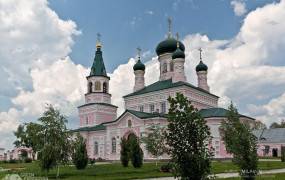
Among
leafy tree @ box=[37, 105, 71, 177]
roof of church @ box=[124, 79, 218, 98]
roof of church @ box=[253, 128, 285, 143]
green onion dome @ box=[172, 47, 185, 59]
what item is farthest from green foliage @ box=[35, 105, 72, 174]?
roof of church @ box=[253, 128, 285, 143]

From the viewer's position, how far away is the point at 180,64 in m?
54.9

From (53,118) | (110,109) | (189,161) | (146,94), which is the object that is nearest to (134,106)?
(146,94)

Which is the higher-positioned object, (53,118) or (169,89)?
(169,89)

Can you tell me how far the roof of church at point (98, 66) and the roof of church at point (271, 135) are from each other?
28.0 meters

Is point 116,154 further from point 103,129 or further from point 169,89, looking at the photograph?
point 169,89

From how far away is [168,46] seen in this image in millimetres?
59438

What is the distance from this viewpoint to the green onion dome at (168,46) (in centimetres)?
5888

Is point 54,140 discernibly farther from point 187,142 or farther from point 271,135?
point 271,135

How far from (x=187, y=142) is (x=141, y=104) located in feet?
143

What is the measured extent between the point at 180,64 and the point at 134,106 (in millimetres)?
10066

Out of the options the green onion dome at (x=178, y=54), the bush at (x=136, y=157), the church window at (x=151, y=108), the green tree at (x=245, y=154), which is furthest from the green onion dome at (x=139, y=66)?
the green tree at (x=245, y=154)

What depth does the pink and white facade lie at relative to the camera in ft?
158

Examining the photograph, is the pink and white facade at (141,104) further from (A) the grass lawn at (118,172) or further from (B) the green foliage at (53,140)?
(B) the green foliage at (53,140)

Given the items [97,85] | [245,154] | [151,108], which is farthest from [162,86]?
[245,154]
